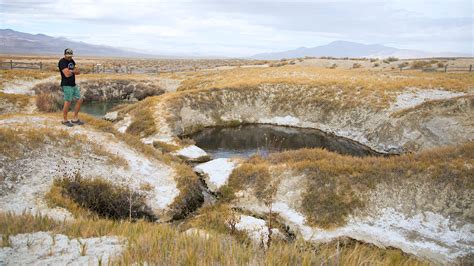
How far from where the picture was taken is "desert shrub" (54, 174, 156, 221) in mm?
16438

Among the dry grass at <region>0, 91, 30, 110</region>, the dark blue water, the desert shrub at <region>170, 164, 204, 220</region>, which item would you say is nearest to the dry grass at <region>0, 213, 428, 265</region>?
the desert shrub at <region>170, 164, 204, 220</region>

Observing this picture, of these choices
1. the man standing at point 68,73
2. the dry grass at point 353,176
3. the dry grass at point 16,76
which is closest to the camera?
the dry grass at point 353,176

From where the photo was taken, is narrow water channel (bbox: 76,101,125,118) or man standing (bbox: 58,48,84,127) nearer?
man standing (bbox: 58,48,84,127)

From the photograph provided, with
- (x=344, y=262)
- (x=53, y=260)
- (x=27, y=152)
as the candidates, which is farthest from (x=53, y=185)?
(x=344, y=262)

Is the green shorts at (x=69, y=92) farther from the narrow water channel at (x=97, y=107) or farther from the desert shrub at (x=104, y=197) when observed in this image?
the narrow water channel at (x=97, y=107)

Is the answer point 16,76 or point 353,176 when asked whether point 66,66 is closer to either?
point 353,176

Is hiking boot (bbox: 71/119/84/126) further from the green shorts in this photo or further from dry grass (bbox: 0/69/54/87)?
dry grass (bbox: 0/69/54/87)

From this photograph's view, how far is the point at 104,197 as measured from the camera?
17.1 meters

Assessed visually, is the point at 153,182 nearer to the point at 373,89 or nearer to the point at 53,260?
the point at 53,260

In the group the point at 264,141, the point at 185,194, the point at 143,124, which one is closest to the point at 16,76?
the point at 143,124

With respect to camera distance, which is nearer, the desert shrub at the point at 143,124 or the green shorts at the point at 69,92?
the green shorts at the point at 69,92

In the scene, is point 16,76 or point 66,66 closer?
point 66,66

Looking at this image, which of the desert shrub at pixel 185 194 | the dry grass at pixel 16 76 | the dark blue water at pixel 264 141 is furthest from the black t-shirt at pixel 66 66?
the dry grass at pixel 16 76

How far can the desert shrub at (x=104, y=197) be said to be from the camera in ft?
53.9
